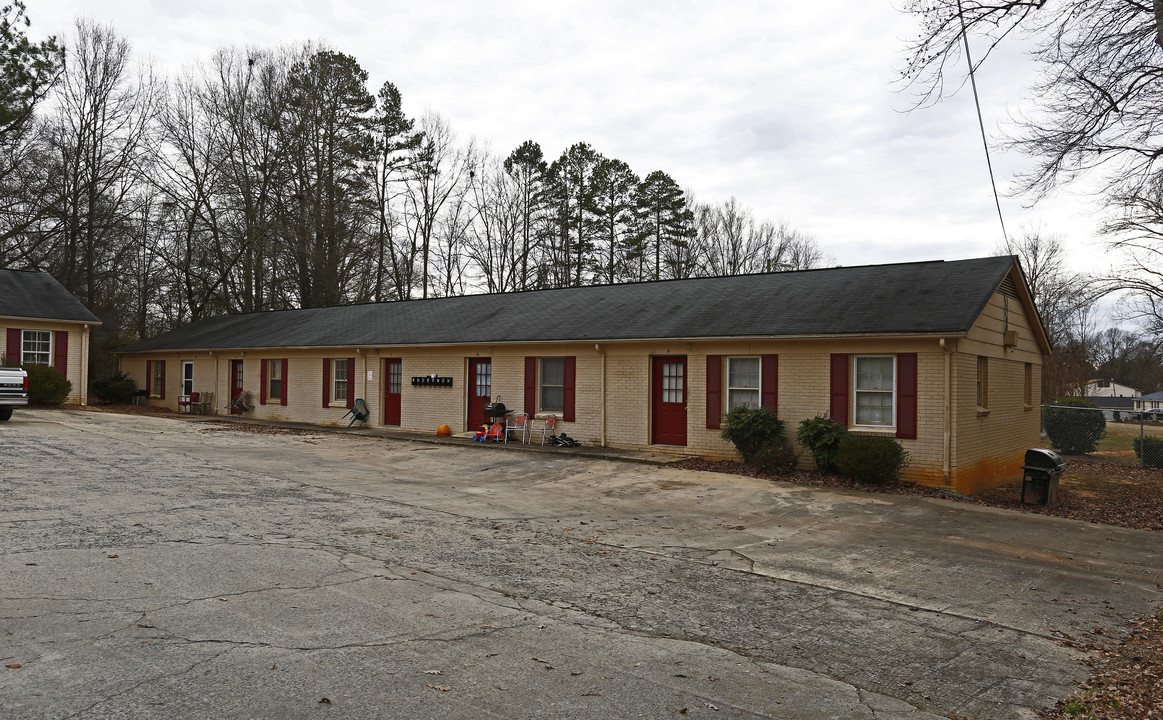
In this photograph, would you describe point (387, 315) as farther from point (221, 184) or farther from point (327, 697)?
point (327, 697)

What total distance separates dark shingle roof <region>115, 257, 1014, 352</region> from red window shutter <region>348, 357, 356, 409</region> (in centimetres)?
67

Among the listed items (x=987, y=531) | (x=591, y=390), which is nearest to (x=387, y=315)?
(x=591, y=390)

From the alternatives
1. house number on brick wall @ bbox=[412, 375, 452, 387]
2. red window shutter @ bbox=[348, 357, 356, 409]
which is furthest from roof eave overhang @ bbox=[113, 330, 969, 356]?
house number on brick wall @ bbox=[412, 375, 452, 387]

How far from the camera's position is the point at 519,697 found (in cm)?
414

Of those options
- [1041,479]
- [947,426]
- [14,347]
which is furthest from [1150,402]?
[14,347]

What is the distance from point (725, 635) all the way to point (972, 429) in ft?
34.2

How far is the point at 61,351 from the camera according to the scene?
25.3 meters

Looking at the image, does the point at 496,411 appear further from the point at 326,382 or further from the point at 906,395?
the point at 906,395

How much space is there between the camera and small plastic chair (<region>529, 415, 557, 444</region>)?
1775cm

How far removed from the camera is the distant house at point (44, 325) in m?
23.9

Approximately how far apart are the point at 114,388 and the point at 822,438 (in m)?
26.7

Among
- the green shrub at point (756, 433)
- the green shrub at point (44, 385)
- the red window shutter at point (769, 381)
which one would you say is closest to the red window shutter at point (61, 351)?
the green shrub at point (44, 385)

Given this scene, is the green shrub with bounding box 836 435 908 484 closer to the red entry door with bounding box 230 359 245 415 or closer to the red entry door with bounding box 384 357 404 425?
the red entry door with bounding box 384 357 404 425

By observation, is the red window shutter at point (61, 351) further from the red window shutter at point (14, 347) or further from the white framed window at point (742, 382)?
the white framed window at point (742, 382)
